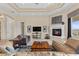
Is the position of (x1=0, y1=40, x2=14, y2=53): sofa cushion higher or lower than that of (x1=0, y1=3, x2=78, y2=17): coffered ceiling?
lower

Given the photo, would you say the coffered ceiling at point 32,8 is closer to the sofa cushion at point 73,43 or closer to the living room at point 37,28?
the living room at point 37,28

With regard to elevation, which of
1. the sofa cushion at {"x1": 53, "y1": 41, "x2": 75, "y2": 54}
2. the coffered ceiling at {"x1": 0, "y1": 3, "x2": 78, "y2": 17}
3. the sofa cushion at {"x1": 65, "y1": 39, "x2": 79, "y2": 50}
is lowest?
the sofa cushion at {"x1": 53, "y1": 41, "x2": 75, "y2": 54}

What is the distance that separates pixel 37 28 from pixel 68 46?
63cm

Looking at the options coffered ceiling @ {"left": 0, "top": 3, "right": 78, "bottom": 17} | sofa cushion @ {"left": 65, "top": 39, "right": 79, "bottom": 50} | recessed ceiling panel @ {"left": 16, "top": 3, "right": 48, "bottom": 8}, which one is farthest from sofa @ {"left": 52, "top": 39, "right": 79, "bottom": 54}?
recessed ceiling panel @ {"left": 16, "top": 3, "right": 48, "bottom": 8}

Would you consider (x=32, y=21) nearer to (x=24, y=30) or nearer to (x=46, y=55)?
(x=24, y=30)

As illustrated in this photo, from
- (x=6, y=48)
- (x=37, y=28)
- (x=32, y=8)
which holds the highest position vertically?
(x=32, y=8)

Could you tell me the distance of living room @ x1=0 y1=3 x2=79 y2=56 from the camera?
2131 mm

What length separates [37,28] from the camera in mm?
2273

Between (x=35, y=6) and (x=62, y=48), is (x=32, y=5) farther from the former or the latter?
(x=62, y=48)

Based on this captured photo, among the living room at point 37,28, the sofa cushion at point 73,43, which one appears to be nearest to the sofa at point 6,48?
the living room at point 37,28

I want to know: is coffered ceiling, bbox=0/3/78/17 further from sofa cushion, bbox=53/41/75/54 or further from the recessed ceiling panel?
sofa cushion, bbox=53/41/75/54

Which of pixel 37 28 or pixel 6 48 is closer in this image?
pixel 6 48

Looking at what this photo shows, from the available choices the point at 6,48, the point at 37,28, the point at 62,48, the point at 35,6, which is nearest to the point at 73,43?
the point at 62,48

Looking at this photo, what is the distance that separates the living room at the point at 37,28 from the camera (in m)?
2.13
